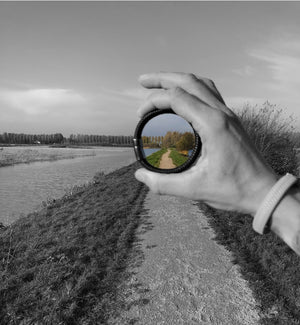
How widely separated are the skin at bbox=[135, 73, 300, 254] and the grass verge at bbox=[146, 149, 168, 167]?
1.68ft

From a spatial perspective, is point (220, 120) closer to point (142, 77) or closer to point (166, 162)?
point (166, 162)

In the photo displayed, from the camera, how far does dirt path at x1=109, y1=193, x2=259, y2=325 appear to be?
4.61 metres

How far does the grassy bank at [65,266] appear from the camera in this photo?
4691 mm

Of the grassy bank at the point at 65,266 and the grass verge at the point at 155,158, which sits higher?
the grass verge at the point at 155,158

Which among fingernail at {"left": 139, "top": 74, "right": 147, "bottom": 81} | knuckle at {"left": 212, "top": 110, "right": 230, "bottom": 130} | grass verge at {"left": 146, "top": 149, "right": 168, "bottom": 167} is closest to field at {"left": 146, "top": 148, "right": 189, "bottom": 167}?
grass verge at {"left": 146, "top": 149, "right": 168, "bottom": 167}

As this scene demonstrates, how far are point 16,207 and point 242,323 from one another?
594 inches

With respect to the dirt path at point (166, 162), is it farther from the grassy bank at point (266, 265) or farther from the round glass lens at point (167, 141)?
the grassy bank at point (266, 265)

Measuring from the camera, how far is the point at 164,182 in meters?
2.03

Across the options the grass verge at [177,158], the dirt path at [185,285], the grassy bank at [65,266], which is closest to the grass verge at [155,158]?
the grass verge at [177,158]

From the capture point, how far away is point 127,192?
15703mm

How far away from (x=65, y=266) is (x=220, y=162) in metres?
5.68

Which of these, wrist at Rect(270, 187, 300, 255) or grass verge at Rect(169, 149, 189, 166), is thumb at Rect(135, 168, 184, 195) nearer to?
grass verge at Rect(169, 149, 189, 166)

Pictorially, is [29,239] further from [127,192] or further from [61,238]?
[127,192]

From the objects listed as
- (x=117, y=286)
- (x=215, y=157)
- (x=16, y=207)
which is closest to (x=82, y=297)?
(x=117, y=286)
